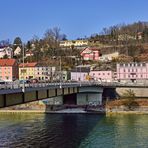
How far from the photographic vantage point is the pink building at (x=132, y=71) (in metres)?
117

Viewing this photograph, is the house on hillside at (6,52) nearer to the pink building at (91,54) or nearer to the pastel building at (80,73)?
the pink building at (91,54)

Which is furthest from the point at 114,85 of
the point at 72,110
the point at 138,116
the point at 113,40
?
the point at 113,40

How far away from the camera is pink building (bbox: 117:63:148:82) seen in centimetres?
11719

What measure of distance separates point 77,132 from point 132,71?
2636 inches

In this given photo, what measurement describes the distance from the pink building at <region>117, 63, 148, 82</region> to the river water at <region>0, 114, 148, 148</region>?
4777 centimetres

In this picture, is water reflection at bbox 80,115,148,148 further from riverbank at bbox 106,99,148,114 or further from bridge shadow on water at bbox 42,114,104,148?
riverbank at bbox 106,99,148,114

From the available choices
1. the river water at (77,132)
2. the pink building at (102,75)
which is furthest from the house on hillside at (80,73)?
the river water at (77,132)

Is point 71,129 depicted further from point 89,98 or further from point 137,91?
point 137,91

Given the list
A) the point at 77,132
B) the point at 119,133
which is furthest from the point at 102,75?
the point at 119,133

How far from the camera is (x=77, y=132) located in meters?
53.6

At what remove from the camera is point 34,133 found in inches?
2004

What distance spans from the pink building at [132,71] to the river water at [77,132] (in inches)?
1881

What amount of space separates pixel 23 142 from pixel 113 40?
466 ft

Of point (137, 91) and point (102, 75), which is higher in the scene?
point (102, 75)
